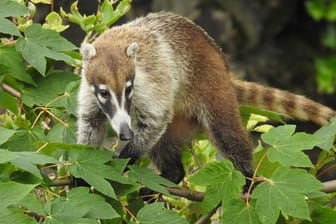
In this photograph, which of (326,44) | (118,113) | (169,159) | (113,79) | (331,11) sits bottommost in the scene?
(326,44)

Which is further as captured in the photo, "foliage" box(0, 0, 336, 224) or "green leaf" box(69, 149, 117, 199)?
"green leaf" box(69, 149, 117, 199)

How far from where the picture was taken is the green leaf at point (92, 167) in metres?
3.08

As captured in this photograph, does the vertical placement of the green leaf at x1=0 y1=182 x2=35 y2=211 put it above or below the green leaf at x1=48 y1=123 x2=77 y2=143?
above

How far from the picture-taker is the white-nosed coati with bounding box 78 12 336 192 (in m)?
3.87

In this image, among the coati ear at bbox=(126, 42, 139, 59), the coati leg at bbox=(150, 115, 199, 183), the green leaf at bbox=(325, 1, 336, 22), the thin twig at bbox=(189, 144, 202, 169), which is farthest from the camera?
the green leaf at bbox=(325, 1, 336, 22)

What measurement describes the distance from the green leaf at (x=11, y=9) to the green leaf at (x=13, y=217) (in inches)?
36.0

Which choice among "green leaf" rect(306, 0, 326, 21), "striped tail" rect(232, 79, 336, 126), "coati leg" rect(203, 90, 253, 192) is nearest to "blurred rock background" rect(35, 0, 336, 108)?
"green leaf" rect(306, 0, 326, 21)

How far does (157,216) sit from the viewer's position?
3.10 meters

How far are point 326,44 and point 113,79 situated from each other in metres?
7.70

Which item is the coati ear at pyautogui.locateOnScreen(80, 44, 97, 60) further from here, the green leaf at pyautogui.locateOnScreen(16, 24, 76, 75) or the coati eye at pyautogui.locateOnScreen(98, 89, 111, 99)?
the green leaf at pyautogui.locateOnScreen(16, 24, 76, 75)

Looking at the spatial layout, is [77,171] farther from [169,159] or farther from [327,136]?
[169,159]

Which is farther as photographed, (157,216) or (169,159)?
(169,159)

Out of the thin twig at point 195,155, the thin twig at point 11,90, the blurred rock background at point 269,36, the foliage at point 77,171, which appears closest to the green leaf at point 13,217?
the foliage at point 77,171

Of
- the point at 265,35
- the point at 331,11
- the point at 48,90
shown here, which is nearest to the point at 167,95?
the point at 48,90
